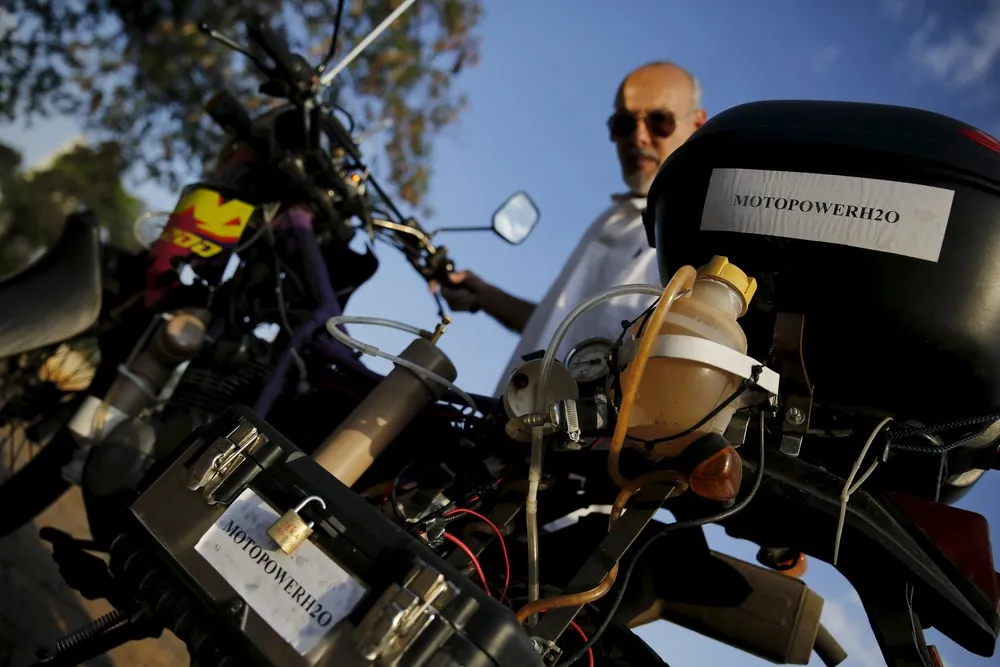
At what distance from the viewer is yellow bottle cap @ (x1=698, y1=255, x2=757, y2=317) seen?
1247mm

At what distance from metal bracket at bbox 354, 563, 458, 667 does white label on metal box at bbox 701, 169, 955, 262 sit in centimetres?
90

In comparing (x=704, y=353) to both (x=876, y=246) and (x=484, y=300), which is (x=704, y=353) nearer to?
(x=876, y=246)

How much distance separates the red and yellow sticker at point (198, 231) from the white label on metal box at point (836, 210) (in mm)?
1982

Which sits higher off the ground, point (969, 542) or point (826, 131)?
point (826, 131)

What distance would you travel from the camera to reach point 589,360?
5.48 feet

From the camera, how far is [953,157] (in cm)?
127

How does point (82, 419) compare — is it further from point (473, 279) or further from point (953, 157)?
point (953, 157)

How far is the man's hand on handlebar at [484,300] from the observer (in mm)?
3303

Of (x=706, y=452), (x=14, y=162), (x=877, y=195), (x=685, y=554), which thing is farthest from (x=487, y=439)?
(x=14, y=162)

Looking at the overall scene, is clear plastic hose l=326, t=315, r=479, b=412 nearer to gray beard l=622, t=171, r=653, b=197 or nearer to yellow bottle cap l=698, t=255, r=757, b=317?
yellow bottle cap l=698, t=255, r=757, b=317

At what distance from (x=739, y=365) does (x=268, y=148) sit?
8.00 feet

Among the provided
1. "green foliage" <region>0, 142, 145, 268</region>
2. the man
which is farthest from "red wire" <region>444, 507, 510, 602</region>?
"green foliage" <region>0, 142, 145, 268</region>

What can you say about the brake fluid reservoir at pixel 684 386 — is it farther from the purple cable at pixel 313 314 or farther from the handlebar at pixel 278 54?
the handlebar at pixel 278 54

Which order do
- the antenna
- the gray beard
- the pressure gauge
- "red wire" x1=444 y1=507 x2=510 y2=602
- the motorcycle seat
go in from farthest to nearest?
the gray beard, the antenna, the motorcycle seat, the pressure gauge, "red wire" x1=444 y1=507 x2=510 y2=602
